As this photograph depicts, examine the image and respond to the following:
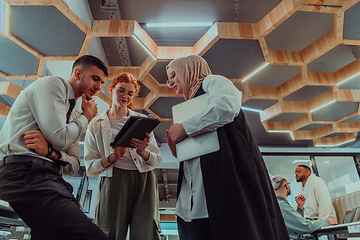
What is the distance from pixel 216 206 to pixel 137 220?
68 centimetres

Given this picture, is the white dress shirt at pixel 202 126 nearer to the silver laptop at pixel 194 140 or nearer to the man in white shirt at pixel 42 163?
the silver laptop at pixel 194 140

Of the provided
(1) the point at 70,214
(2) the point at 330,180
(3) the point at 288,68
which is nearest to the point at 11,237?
(1) the point at 70,214

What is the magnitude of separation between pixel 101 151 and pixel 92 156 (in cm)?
7

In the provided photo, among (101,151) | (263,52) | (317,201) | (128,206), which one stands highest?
(263,52)

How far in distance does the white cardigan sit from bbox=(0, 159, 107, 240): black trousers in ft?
1.84

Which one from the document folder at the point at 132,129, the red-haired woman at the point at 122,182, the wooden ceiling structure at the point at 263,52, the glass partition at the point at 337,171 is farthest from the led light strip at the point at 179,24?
the glass partition at the point at 337,171

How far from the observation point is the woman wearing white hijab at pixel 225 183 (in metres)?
0.91

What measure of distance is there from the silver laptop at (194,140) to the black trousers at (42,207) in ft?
1.65

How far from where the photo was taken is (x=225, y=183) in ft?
3.16

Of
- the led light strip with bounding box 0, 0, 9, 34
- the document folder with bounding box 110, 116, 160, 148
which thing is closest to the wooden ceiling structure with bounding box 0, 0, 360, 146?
the led light strip with bounding box 0, 0, 9, 34

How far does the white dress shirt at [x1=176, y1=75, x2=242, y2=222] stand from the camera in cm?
104

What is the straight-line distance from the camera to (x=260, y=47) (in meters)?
3.11

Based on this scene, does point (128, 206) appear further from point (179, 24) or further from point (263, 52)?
point (179, 24)

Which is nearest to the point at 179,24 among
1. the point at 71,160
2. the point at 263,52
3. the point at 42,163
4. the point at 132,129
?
the point at 263,52
